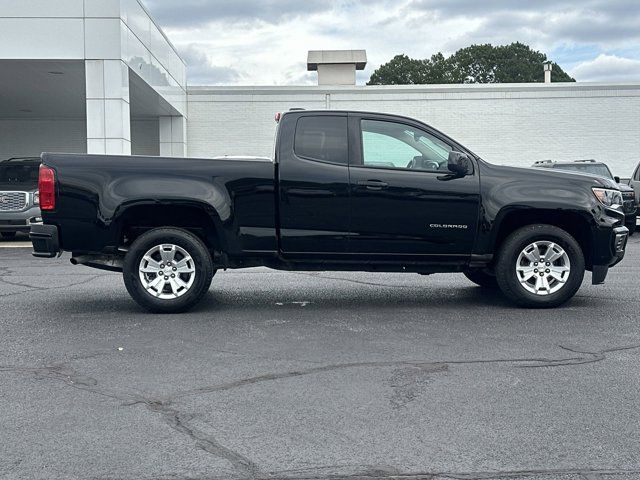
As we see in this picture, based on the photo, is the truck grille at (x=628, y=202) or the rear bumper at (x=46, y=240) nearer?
the rear bumper at (x=46, y=240)

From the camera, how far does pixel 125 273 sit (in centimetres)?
805

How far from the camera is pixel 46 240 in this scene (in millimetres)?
7938

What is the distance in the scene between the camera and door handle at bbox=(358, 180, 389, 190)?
8172 mm

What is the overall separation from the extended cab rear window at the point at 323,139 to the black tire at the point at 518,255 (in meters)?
1.91

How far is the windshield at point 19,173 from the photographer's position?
16.9m

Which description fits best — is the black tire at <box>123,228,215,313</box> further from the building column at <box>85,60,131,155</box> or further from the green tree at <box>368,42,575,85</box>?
the green tree at <box>368,42,575,85</box>

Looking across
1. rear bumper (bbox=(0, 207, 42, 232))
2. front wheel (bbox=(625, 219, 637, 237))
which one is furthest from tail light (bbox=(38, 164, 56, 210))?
front wheel (bbox=(625, 219, 637, 237))

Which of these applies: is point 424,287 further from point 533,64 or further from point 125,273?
point 533,64

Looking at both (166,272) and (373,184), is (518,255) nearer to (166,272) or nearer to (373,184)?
(373,184)

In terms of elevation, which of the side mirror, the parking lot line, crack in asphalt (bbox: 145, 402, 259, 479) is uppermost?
the side mirror

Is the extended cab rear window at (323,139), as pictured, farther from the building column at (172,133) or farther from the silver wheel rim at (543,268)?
the building column at (172,133)

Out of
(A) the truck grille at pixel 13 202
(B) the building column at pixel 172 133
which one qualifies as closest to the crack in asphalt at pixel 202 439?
(A) the truck grille at pixel 13 202

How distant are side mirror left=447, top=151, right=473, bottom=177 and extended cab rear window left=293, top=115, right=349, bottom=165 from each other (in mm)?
1041

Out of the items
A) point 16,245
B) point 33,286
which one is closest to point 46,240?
point 33,286
